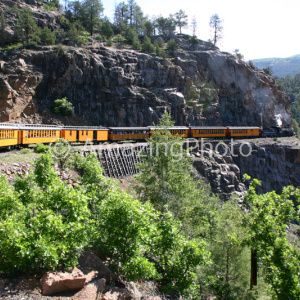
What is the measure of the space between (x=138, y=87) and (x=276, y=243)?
44478mm

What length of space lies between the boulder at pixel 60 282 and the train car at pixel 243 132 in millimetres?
41055

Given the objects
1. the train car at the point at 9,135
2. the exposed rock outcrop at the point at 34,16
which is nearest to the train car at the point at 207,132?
the train car at the point at 9,135

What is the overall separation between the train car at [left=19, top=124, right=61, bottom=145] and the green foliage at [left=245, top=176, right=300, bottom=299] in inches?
832

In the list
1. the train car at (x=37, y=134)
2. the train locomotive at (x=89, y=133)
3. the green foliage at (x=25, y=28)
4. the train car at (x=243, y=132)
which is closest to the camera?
the train locomotive at (x=89, y=133)

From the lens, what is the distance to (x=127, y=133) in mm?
36750

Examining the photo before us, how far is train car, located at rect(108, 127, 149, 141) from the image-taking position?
1384 inches

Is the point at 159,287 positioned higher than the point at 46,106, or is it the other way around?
the point at 46,106

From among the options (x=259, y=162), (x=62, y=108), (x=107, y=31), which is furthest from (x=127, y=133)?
(x=107, y=31)

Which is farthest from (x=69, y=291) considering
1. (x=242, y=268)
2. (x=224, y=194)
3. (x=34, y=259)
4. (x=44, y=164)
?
(x=224, y=194)

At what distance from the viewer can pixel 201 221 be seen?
1753 cm

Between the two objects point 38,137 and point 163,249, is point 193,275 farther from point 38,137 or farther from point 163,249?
point 38,137

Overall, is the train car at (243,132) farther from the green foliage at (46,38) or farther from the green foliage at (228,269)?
the green foliage at (46,38)

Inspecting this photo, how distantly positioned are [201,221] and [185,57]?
166 feet

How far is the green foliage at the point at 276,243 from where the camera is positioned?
9406mm
